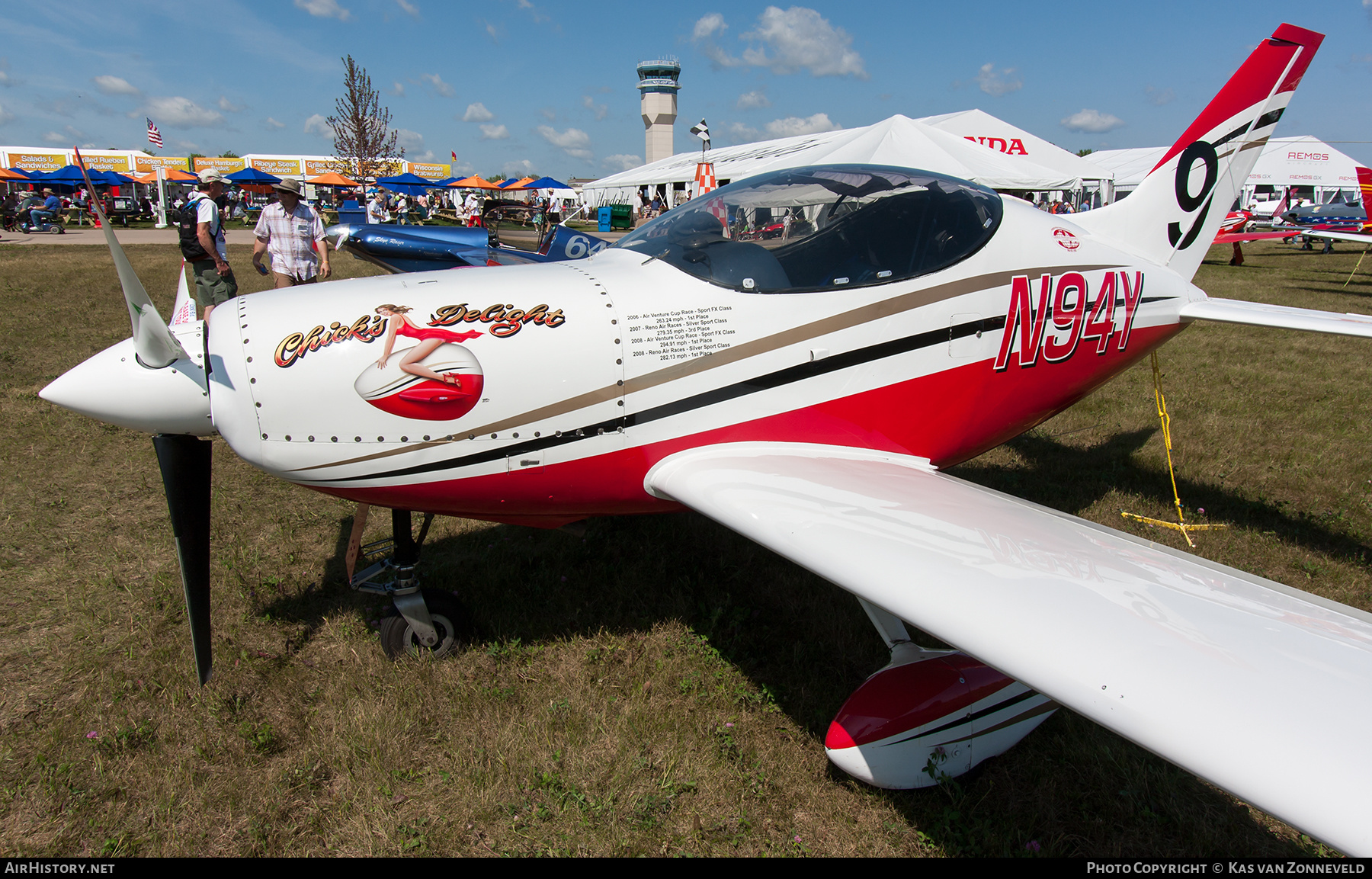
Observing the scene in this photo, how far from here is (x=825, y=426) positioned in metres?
3.32

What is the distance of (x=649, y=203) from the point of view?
3278 centimetres

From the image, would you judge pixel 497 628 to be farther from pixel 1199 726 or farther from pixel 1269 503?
pixel 1269 503

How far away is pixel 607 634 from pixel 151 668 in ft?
7.08

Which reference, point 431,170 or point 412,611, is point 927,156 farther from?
point 431,170

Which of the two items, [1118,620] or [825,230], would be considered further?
[825,230]

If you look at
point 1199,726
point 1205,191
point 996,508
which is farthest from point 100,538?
point 1205,191

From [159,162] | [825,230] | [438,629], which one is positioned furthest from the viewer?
[159,162]

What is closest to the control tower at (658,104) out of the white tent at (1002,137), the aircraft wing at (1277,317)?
the white tent at (1002,137)

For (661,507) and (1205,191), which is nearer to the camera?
(661,507)

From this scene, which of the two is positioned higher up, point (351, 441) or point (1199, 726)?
point (351, 441)

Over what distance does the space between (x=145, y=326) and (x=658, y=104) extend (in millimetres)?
91056

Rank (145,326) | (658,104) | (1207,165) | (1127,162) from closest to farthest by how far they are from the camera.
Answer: (145,326), (1207,165), (1127,162), (658,104)

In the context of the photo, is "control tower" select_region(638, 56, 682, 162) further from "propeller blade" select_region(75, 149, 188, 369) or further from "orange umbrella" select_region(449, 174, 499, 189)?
"propeller blade" select_region(75, 149, 188, 369)

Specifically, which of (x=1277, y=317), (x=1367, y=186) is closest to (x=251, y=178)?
(x=1277, y=317)
